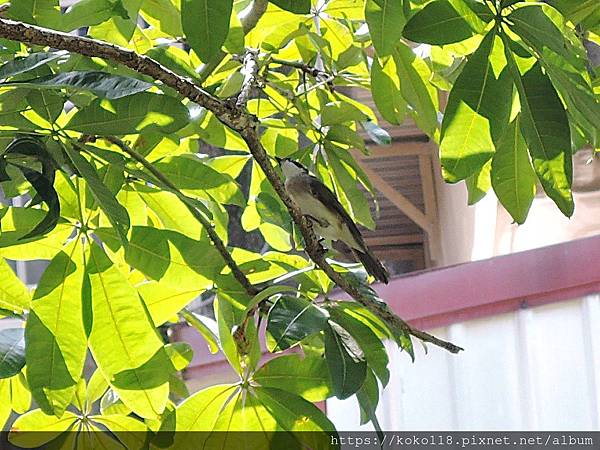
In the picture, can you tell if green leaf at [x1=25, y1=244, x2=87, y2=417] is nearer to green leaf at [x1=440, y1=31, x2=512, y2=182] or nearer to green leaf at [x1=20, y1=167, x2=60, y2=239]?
green leaf at [x1=20, y1=167, x2=60, y2=239]

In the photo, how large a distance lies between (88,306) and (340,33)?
0.60m

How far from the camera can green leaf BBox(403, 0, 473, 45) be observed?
89 centimetres

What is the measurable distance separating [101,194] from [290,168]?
551 millimetres

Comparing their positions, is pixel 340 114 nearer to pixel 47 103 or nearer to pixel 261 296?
pixel 261 296

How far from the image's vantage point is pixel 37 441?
1317mm

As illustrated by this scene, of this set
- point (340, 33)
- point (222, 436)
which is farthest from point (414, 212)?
point (222, 436)

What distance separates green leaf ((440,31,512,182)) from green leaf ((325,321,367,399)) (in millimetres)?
224

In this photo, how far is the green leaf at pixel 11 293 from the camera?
3.81 ft

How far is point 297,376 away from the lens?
3.91 feet

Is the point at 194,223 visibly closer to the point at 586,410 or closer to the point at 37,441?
the point at 37,441

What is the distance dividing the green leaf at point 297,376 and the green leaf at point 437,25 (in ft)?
1.47

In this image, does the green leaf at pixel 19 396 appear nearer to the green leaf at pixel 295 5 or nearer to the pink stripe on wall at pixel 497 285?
the green leaf at pixel 295 5

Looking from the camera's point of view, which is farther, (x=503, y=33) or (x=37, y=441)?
(x=37, y=441)

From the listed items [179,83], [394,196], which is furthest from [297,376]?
[394,196]
